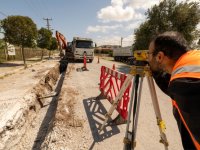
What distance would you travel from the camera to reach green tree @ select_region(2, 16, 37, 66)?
19469 mm

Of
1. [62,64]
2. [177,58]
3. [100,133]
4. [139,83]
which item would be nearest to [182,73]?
[177,58]

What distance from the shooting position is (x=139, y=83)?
8.68 feet

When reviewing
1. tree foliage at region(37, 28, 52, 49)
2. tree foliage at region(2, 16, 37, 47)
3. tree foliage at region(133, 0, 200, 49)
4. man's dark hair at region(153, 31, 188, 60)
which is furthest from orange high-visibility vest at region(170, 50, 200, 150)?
tree foliage at region(37, 28, 52, 49)

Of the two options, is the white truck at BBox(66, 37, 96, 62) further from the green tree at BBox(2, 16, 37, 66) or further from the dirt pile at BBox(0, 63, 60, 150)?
the dirt pile at BBox(0, 63, 60, 150)

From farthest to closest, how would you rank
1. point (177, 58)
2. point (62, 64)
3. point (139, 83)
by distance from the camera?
point (62, 64) < point (139, 83) < point (177, 58)

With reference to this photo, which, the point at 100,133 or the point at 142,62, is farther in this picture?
the point at 100,133

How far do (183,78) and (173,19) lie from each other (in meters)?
21.7

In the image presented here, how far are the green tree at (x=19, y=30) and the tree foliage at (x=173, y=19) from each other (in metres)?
13.0

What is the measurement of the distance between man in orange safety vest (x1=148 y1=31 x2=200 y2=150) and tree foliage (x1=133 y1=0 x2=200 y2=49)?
1926 centimetres

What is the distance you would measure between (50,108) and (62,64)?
40.9 feet

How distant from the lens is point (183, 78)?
3.53ft

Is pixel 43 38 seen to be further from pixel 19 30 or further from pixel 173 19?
A: pixel 173 19

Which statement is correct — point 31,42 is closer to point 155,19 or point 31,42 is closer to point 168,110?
point 155,19

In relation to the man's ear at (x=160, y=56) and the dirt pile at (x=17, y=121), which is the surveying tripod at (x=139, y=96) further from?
the dirt pile at (x=17, y=121)
